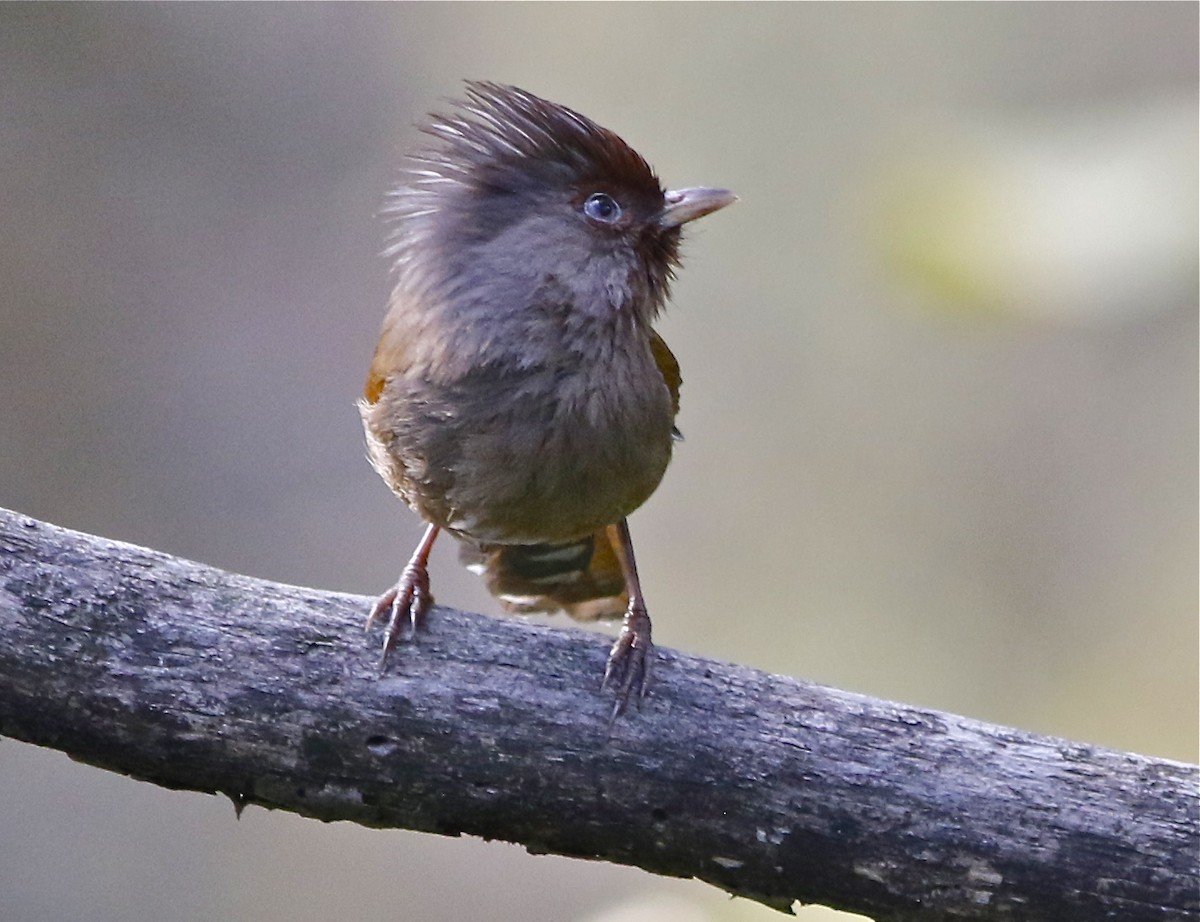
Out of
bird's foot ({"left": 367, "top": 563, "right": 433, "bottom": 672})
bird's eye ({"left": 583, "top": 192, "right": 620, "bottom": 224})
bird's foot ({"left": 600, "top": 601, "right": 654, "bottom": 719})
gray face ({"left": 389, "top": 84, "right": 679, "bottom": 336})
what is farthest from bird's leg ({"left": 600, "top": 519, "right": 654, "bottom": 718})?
bird's eye ({"left": 583, "top": 192, "right": 620, "bottom": 224})

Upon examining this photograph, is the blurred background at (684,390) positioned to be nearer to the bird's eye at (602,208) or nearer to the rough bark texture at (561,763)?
the bird's eye at (602,208)

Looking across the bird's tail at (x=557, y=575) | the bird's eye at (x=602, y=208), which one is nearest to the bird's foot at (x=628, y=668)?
the bird's tail at (x=557, y=575)

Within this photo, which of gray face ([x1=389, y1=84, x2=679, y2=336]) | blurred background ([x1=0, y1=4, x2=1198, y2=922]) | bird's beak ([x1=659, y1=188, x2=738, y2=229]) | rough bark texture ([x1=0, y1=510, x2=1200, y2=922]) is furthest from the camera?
blurred background ([x1=0, y1=4, x2=1198, y2=922])

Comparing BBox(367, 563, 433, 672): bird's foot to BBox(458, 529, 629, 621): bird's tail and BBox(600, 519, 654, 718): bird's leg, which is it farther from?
BBox(458, 529, 629, 621): bird's tail

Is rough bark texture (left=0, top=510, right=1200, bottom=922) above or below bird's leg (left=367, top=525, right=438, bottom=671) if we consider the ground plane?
below

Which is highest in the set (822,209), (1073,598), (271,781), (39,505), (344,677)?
(822,209)

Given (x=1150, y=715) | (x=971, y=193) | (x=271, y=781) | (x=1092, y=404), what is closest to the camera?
(x=271, y=781)

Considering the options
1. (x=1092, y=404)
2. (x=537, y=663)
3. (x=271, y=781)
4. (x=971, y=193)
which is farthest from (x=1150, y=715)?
(x=271, y=781)

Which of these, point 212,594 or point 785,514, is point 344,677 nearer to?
point 212,594
